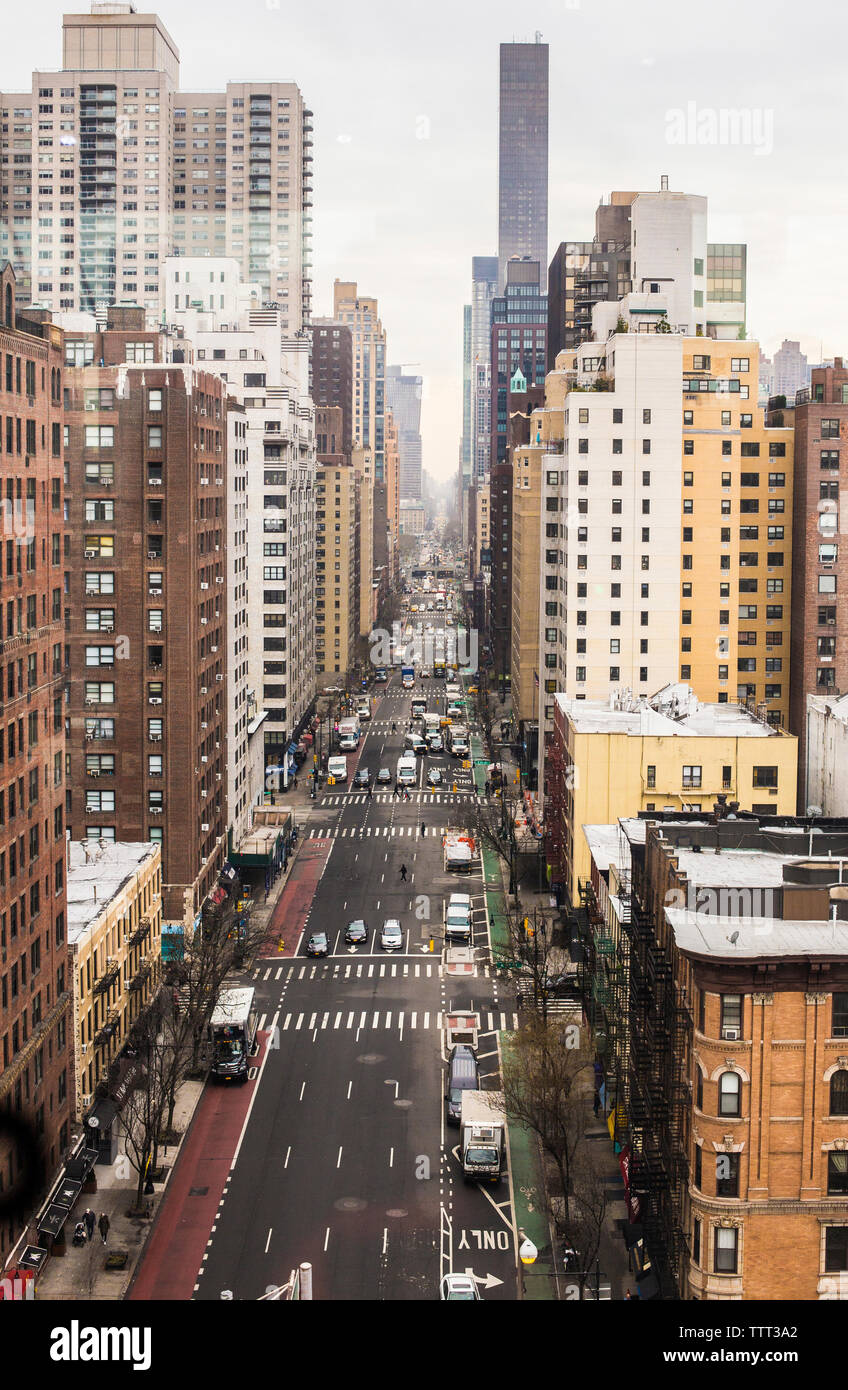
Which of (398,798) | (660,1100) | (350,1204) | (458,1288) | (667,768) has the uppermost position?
(667,768)

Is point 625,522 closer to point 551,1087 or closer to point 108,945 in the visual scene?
point 108,945

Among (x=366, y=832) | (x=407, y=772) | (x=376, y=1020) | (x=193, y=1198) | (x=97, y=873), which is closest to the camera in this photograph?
(x=193, y=1198)

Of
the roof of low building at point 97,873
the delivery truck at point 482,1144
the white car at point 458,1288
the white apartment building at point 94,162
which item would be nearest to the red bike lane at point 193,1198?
the white car at point 458,1288

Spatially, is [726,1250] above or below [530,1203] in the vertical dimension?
above

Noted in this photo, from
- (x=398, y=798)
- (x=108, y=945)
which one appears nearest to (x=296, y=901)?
(x=108, y=945)

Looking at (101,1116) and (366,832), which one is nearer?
(101,1116)

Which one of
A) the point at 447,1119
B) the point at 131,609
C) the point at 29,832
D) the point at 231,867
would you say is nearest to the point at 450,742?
the point at 231,867

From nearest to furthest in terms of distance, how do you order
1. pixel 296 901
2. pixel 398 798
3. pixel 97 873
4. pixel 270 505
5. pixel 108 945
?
pixel 108 945 → pixel 97 873 → pixel 296 901 → pixel 270 505 → pixel 398 798

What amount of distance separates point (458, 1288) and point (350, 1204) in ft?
27.2

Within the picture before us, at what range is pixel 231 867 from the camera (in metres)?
82.9

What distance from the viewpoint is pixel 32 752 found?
43062 mm

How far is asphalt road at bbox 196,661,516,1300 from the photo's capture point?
39.9m

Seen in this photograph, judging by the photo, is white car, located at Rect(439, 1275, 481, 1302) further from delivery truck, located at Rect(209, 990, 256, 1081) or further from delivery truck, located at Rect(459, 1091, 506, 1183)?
delivery truck, located at Rect(209, 990, 256, 1081)
